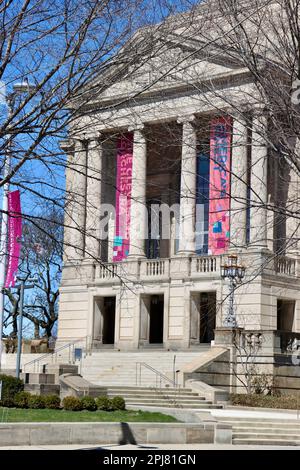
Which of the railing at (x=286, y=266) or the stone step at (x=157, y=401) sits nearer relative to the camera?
the stone step at (x=157, y=401)

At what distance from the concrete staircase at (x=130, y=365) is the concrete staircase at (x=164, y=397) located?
7584 mm

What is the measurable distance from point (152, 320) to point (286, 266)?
1028cm

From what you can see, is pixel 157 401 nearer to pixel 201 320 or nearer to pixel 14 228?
pixel 14 228

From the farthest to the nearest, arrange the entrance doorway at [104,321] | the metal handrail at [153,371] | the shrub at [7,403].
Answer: the entrance doorway at [104,321] < the metal handrail at [153,371] < the shrub at [7,403]

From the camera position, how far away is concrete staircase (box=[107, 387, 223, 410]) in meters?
34.7

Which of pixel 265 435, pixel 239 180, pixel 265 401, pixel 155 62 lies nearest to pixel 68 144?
pixel 155 62

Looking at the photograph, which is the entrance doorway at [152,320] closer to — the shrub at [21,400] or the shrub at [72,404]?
the shrub at [21,400]

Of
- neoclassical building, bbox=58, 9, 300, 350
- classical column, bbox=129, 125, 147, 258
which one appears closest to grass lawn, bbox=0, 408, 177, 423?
neoclassical building, bbox=58, 9, 300, 350

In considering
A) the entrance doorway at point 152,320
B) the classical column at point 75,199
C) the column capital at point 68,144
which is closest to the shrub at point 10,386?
the classical column at point 75,199

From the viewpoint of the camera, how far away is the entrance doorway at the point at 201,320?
5378cm

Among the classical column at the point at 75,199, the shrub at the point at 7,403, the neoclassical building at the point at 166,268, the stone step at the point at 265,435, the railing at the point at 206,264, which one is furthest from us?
the railing at the point at 206,264
